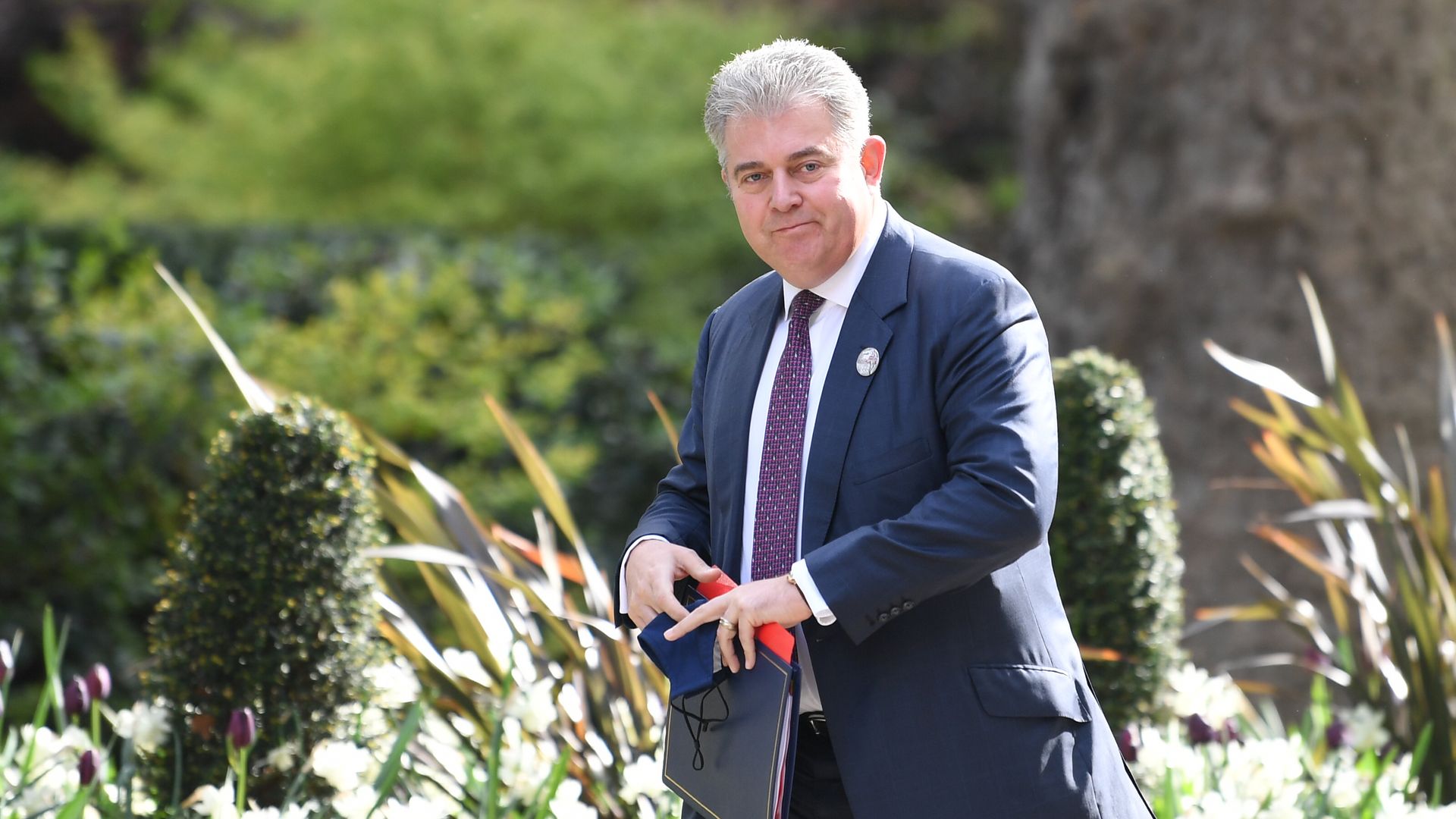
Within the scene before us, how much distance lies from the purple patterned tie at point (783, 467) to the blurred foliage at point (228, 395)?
3.02m

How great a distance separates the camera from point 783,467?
2.09m

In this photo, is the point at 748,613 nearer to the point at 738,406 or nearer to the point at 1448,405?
the point at 738,406

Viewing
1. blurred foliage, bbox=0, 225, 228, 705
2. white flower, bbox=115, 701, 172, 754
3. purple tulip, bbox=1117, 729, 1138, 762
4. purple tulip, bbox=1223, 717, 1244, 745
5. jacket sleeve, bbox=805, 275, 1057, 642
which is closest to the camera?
jacket sleeve, bbox=805, 275, 1057, 642

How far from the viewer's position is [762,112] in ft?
6.48

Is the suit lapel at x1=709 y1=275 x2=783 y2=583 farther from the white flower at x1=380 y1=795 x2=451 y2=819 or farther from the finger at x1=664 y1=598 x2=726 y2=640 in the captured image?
the white flower at x1=380 y1=795 x2=451 y2=819

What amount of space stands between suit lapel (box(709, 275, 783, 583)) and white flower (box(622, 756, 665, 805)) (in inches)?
30.1

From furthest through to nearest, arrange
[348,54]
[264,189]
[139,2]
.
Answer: [139,2], [264,189], [348,54]

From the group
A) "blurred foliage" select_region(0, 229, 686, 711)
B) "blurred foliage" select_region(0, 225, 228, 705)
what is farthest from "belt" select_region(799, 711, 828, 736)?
"blurred foliage" select_region(0, 225, 228, 705)

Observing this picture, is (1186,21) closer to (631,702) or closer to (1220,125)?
(1220,125)

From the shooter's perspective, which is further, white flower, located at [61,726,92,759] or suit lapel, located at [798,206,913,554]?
white flower, located at [61,726,92,759]

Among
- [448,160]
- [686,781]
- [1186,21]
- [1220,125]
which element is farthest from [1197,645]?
[448,160]

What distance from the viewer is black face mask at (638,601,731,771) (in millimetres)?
1989

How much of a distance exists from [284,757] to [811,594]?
4.93ft

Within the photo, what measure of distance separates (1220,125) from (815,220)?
4.19 m
